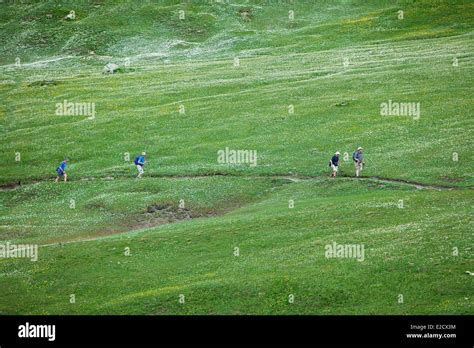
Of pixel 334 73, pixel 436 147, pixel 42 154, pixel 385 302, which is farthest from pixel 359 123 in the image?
pixel 385 302

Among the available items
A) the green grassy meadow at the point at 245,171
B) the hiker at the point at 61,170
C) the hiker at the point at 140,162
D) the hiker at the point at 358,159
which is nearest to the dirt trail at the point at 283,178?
the green grassy meadow at the point at 245,171

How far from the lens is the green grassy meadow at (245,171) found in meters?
40.7

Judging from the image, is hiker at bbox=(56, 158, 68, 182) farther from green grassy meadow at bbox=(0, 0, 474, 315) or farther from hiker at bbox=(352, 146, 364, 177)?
hiker at bbox=(352, 146, 364, 177)

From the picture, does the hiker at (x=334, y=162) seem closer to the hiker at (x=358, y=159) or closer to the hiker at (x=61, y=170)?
the hiker at (x=358, y=159)

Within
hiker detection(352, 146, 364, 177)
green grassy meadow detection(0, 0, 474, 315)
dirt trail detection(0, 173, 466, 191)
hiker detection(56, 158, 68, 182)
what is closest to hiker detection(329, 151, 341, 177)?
dirt trail detection(0, 173, 466, 191)

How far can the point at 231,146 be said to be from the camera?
76.4 m

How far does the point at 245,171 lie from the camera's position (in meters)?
69.5

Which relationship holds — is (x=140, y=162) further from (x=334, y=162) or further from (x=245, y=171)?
(x=334, y=162)

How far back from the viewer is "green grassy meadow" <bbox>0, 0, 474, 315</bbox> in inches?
1602

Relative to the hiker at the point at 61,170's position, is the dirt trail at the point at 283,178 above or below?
below

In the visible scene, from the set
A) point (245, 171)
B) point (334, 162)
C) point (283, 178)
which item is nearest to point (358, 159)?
point (334, 162)
